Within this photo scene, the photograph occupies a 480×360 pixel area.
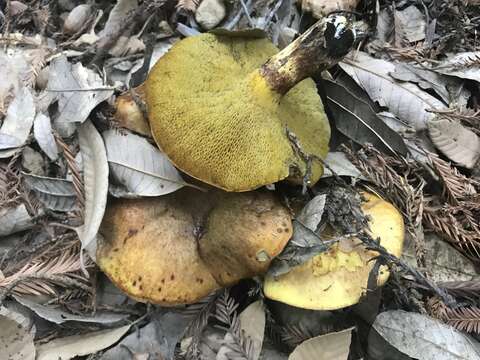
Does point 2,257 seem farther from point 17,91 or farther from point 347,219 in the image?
point 347,219

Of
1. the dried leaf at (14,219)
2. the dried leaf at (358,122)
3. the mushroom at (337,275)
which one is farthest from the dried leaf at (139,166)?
the dried leaf at (358,122)

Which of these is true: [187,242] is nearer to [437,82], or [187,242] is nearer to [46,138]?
[46,138]

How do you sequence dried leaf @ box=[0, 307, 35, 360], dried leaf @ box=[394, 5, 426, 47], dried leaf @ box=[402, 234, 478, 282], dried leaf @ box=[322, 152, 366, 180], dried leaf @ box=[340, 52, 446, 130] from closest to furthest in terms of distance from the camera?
dried leaf @ box=[0, 307, 35, 360] < dried leaf @ box=[402, 234, 478, 282] < dried leaf @ box=[322, 152, 366, 180] < dried leaf @ box=[340, 52, 446, 130] < dried leaf @ box=[394, 5, 426, 47]

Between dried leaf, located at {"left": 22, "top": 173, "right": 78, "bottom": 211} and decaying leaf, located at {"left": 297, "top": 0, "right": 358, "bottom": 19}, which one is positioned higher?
decaying leaf, located at {"left": 297, "top": 0, "right": 358, "bottom": 19}

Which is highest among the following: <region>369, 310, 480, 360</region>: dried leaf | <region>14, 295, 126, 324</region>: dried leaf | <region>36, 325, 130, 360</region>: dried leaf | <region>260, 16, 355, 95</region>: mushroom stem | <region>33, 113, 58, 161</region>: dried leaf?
<region>260, 16, 355, 95</region>: mushroom stem

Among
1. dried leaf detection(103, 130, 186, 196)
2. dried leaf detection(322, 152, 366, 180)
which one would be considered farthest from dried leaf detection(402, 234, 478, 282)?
dried leaf detection(103, 130, 186, 196)

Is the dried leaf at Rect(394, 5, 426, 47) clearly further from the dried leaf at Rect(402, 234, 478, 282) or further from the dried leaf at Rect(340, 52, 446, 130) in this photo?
the dried leaf at Rect(402, 234, 478, 282)

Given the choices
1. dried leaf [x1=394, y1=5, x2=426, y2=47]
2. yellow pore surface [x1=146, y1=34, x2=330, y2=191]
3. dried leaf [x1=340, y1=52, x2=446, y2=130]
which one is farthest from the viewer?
dried leaf [x1=394, y1=5, x2=426, y2=47]
